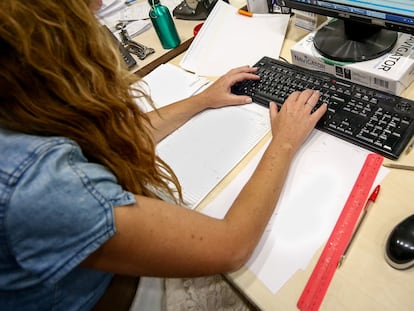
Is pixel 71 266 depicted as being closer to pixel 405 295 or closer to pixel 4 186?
pixel 4 186

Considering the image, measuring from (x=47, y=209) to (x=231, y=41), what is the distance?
2.88 ft

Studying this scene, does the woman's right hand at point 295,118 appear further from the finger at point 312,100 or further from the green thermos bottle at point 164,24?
the green thermos bottle at point 164,24

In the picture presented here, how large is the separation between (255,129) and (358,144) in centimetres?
23

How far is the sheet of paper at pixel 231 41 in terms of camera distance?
1.06 meters

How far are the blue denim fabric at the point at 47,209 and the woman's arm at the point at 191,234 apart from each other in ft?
0.11

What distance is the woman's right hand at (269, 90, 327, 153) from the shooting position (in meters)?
0.72

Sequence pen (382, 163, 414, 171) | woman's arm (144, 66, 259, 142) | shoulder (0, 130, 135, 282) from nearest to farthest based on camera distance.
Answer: shoulder (0, 130, 135, 282) → pen (382, 163, 414, 171) → woman's arm (144, 66, 259, 142)

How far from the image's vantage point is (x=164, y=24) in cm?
119

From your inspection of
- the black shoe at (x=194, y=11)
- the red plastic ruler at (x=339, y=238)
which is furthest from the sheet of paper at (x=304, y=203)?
the black shoe at (x=194, y=11)

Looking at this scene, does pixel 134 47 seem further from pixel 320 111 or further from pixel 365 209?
pixel 365 209

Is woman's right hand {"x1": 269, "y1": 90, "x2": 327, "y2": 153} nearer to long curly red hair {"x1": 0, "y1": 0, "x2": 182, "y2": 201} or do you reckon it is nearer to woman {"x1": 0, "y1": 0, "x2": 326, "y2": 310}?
woman {"x1": 0, "y1": 0, "x2": 326, "y2": 310}

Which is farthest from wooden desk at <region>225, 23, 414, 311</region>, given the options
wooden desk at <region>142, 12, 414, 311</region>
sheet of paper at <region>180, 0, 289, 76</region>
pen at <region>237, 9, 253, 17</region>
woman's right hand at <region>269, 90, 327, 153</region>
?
pen at <region>237, 9, 253, 17</region>

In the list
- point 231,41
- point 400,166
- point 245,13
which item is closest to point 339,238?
point 400,166

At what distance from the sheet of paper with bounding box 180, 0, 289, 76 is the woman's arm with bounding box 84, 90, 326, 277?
458 millimetres
